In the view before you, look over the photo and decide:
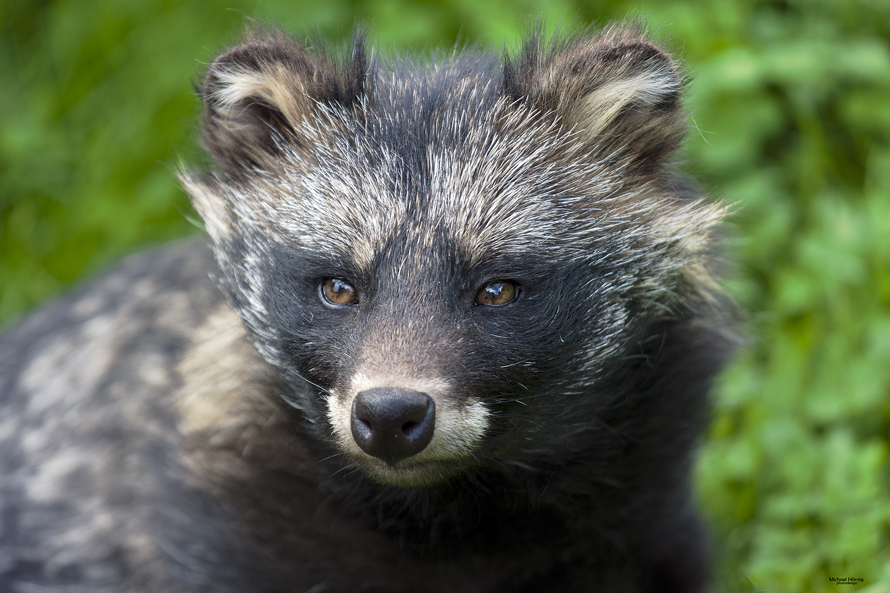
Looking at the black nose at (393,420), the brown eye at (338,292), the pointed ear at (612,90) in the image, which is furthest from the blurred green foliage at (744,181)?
the black nose at (393,420)

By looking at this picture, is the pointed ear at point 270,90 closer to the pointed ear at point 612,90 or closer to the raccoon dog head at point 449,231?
the raccoon dog head at point 449,231

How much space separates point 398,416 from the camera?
2.59m

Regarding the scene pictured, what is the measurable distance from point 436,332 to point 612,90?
3.42 ft

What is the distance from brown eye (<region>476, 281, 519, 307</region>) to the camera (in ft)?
9.63

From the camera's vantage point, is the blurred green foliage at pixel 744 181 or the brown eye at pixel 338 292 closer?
the brown eye at pixel 338 292

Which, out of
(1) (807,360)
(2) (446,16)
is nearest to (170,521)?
(1) (807,360)

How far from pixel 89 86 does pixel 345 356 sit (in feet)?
15.9

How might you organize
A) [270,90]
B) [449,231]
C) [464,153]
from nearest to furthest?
[449,231] < [464,153] < [270,90]

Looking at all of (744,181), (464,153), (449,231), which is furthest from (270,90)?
(744,181)

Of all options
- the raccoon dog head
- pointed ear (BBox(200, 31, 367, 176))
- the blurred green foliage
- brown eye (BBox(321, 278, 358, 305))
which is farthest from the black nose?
the blurred green foliage

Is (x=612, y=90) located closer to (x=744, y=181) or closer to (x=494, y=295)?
(x=494, y=295)

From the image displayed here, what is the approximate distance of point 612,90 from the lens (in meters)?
3.16

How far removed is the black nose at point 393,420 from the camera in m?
2.59

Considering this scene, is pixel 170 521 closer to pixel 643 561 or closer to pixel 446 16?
pixel 643 561
